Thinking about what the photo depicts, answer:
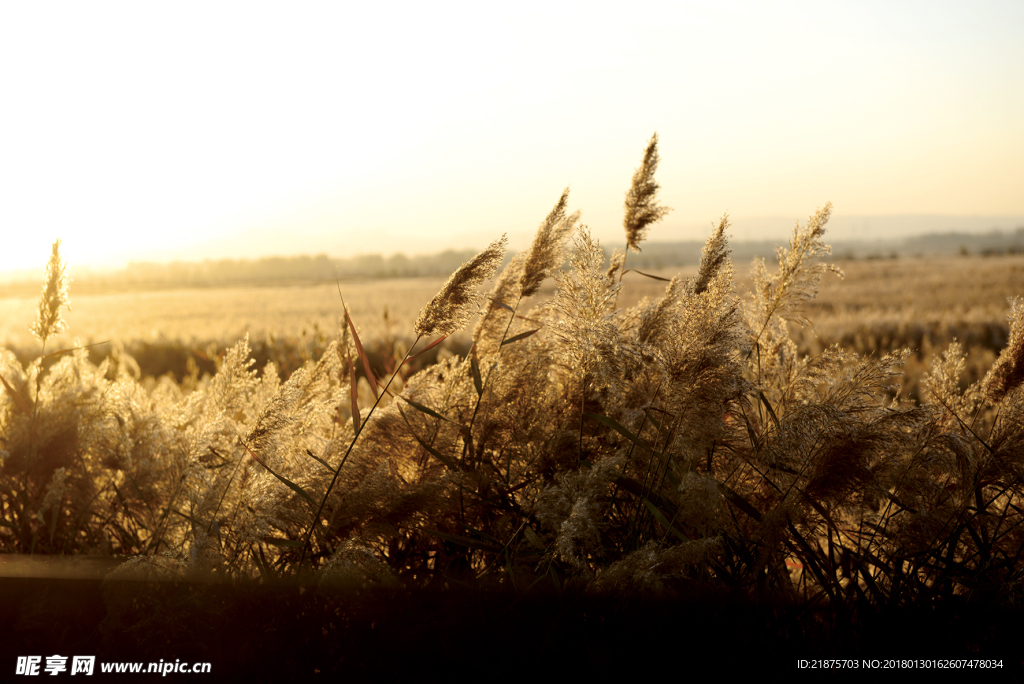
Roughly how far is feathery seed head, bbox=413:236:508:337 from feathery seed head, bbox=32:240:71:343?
3.72 ft

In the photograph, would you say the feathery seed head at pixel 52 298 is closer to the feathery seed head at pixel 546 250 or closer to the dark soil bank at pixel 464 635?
the dark soil bank at pixel 464 635

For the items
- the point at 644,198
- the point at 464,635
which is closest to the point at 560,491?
the point at 464,635

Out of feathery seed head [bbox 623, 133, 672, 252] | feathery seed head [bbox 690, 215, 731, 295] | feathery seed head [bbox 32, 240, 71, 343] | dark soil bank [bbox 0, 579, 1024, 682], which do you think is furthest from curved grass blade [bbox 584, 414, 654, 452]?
feathery seed head [bbox 32, 240, 71, 343]

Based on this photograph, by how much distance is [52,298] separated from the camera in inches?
78.5

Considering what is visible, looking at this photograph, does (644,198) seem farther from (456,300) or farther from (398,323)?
(398,323)

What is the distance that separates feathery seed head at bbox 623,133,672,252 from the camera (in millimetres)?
2291

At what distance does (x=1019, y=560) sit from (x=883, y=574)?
1.22 ft

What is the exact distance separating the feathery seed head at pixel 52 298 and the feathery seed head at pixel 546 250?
140 centimetres

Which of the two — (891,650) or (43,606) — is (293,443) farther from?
(891,650)

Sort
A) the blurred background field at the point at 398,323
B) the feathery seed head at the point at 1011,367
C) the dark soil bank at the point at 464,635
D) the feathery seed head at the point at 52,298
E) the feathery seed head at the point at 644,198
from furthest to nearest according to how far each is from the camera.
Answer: the blurred background field at the point at 398,323
the feathery seed head at the point at 644,198
the feathery seed head at the point at 52,298
the feathery seed head at the point at 1011,367
the dark soil bank at the point at 464,635

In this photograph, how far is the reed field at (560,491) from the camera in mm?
1576

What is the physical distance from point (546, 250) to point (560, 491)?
0.78 meters

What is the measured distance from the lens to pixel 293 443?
6.80ft

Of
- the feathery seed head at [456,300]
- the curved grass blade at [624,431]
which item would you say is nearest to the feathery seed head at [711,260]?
the curved grass blade at [624,431]
